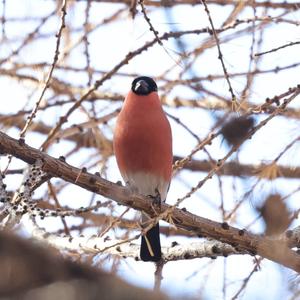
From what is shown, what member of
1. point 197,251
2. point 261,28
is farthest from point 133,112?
point 197,251

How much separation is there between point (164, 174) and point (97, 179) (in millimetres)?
1162

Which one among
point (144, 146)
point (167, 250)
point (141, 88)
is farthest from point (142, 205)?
point (141, 88)

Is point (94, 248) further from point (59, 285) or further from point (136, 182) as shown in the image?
point (59, 285)

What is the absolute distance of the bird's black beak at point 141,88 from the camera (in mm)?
2883

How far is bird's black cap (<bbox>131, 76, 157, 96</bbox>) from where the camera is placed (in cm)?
289

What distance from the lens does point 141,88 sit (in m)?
2.88

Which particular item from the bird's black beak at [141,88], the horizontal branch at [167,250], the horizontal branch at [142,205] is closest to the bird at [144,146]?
the bird's black beak at [141,88]

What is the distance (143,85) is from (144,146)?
0.43 m

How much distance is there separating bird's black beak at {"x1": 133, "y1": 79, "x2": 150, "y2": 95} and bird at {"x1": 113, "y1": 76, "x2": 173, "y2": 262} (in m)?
0.11

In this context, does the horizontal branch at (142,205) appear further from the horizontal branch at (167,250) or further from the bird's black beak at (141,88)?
the bird's black beak at (141,88)

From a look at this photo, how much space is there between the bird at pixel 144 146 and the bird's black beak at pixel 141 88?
11 cm

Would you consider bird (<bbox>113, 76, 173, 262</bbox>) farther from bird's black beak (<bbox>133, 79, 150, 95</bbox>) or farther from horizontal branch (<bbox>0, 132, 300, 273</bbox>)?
horizontal branch (<bbox>0, 132, 300, 273</bbox>)

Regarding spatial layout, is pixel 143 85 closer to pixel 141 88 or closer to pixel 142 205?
pixel 141 88

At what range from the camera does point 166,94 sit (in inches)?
119
